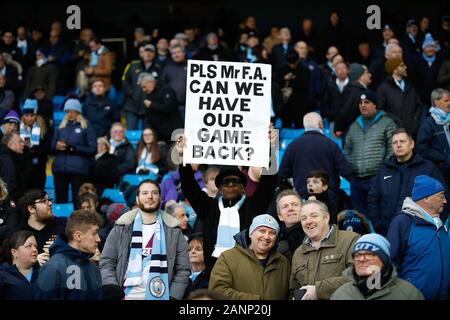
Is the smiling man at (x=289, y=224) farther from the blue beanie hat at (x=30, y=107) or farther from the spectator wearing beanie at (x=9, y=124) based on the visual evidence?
the blue beanie hat at (x=30, y=107)

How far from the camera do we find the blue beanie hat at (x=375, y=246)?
30.4 ft

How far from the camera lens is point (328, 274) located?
33.0 ft

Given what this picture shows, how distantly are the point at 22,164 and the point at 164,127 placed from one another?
3020mm

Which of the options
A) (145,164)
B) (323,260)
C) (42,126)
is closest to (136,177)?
(145,164)

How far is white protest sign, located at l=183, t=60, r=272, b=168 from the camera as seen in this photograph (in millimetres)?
10711

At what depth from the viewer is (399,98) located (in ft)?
53.1

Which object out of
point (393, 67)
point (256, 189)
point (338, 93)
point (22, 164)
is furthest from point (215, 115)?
point (338, 93)

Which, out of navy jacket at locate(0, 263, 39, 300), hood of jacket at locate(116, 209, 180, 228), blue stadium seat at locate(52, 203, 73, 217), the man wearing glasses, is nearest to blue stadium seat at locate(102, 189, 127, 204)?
blue stadium seat at locate(52, 203, 73, 217)

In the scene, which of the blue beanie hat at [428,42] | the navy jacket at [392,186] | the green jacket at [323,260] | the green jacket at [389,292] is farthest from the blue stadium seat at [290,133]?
the green jacket at [389,292]

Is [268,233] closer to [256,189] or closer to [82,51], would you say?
[256,189]

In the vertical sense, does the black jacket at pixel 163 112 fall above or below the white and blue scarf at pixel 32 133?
above

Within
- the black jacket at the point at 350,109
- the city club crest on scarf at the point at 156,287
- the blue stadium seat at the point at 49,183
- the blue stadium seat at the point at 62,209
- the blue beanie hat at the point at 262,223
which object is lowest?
the city club crest on scarf at the point at 156,287

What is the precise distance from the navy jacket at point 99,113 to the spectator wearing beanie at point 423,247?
25.9ft

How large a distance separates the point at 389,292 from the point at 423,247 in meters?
1.34
